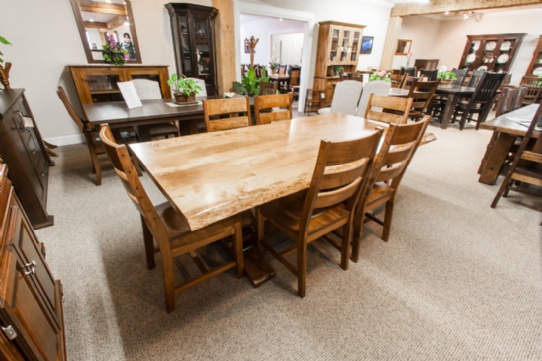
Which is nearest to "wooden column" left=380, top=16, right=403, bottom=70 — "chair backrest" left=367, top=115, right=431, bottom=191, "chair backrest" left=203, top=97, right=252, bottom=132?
"chair backrest" left=203, top=97, right=252, bottom=132

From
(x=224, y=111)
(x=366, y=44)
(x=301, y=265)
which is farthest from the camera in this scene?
(x=366, y=44)

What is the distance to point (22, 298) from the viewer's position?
2.56 ft

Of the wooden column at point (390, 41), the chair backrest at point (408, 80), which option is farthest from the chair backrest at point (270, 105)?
the wooden column at point (390, 41)

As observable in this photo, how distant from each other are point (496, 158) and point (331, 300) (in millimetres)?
2691

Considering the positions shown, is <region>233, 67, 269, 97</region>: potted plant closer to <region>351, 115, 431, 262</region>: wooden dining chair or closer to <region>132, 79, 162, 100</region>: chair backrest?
<region>132, 79, 162, 100</region>: chair backrest

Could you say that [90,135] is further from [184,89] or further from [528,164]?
[528,164]

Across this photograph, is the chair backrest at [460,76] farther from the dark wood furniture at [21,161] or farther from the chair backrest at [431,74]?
the dark wood furniture at [21,161]

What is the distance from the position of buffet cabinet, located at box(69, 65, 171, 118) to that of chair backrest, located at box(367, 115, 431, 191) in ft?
12.2

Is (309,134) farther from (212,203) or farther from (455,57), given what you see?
(455,57)

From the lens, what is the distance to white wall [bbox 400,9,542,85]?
7047mm

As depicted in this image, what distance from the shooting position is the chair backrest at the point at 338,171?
1.00 meters

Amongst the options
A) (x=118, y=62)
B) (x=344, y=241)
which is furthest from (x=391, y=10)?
(x=344, y=241)

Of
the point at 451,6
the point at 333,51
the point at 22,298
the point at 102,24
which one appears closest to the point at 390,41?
the point at 451,6

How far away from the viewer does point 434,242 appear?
1.93m
